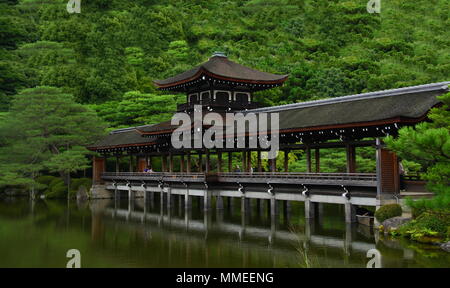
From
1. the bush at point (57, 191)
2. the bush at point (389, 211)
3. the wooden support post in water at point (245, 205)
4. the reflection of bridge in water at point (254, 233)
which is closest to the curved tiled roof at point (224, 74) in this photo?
the wooden support post in water at point (245, 205)

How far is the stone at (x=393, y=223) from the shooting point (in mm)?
22672

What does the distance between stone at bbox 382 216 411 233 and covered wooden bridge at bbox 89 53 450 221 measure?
1.10m

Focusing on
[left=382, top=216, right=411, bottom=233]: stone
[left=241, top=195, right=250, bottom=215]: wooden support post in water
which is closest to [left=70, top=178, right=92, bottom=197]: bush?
[left=241, top=195, right=250, bottom=215]: wooden support post in water

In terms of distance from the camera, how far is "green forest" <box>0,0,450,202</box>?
47.0 metres

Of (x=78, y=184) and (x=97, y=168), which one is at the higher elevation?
(x=97, y=168)

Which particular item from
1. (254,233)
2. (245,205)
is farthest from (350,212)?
(245,205)

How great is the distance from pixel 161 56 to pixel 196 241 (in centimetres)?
6410

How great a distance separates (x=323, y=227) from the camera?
27.3 meters

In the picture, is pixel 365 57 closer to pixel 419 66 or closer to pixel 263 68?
pixel 419 66

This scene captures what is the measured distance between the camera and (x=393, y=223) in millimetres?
22844

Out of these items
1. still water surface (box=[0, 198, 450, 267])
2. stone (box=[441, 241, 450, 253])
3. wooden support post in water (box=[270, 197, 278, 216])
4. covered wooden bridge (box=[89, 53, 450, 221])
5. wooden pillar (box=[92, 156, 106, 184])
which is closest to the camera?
still water surface (box=[0, 198, 450, 267])

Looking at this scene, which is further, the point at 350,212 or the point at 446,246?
the point at 350,212

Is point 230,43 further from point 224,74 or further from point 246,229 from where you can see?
point 246,229

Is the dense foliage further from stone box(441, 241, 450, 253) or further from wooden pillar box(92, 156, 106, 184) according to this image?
stone box(441, 241, 450, 253)
